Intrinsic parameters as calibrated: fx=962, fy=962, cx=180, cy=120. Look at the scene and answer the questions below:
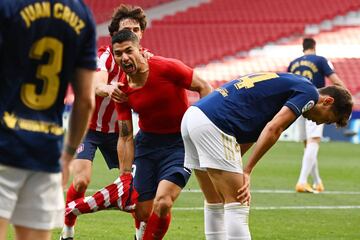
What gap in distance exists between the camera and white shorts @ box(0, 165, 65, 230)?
4.31m

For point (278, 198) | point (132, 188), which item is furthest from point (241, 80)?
point (278, 198)

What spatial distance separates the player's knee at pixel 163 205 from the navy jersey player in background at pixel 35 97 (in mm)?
3230

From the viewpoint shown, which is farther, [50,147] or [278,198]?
[278,198]

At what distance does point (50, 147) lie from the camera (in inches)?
175

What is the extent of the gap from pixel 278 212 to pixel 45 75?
768 centimetres

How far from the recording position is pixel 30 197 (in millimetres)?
4402

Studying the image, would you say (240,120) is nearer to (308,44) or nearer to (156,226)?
(156,226)

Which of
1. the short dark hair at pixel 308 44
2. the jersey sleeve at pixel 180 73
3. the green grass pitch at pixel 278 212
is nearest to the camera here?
the jersey sleeve at pixel 180 73

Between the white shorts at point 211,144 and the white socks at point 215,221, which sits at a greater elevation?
the white shorts at point 211,144

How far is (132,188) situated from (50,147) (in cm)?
389

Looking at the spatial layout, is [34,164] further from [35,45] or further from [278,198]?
[278,198]

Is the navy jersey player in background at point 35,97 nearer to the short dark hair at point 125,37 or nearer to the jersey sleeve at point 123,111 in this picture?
the short dark hair at point 125,37

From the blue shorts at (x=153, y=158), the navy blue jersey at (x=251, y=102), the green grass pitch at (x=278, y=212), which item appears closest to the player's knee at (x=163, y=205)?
the blue shorts at (x=153, y=158)

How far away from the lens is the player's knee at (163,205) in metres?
7.71
